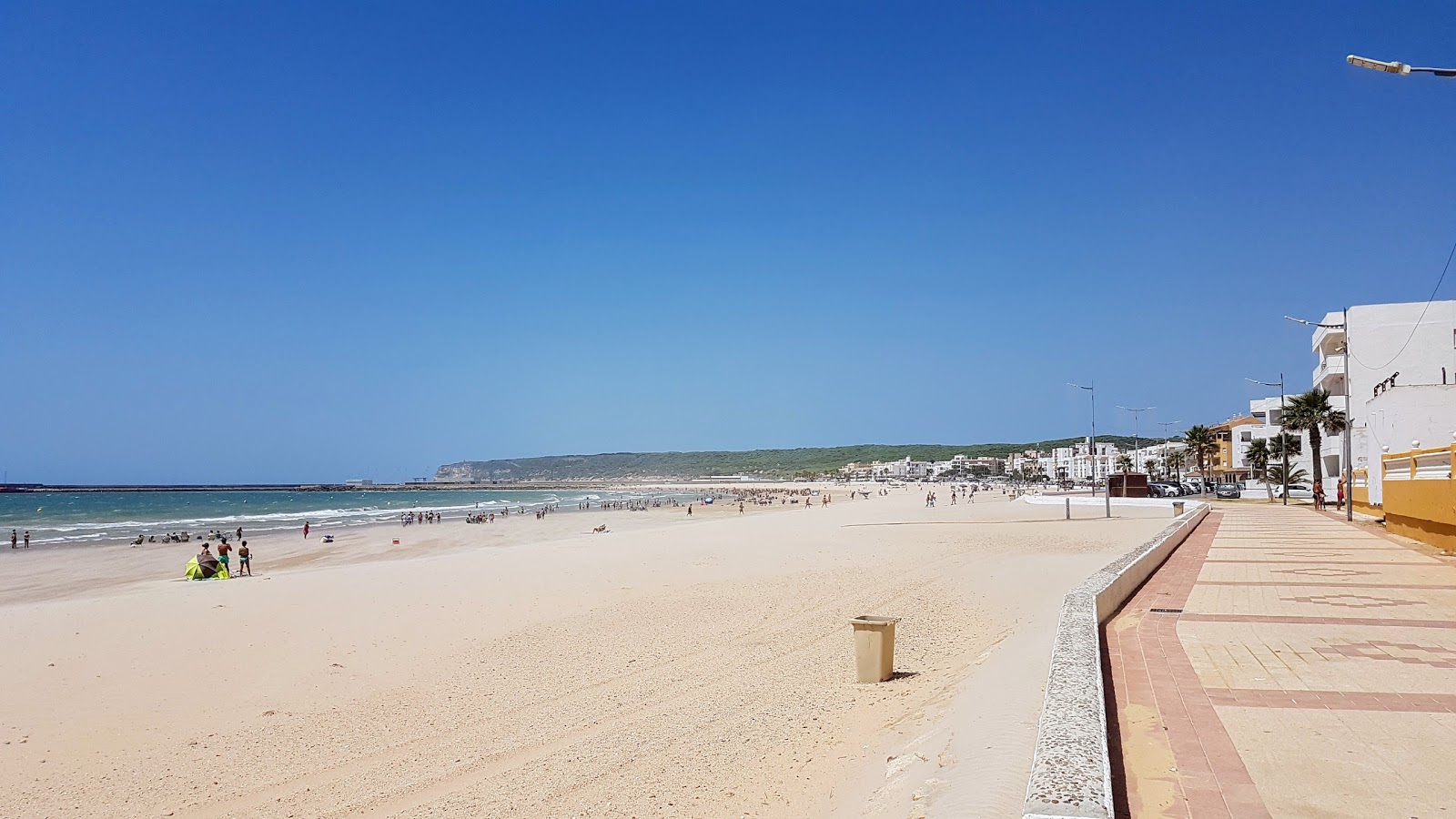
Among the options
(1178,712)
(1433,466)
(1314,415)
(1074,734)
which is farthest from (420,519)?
(1074,734)

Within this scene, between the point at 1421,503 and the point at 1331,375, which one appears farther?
the point at 1331,375

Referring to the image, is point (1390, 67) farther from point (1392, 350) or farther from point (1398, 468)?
point (1392, 350)

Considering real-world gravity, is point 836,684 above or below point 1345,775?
below

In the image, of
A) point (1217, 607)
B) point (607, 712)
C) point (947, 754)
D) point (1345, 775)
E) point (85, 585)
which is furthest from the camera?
point (85, 585)

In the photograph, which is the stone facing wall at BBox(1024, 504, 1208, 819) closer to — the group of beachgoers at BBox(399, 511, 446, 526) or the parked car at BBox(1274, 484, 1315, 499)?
the group of beachgoers at BBox(399, 511, 446, 526)

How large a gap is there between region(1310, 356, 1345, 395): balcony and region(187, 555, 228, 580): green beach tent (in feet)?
156

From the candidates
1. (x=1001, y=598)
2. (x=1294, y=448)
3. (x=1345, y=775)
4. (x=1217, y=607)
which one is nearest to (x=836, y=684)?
(x=1217, y=607)

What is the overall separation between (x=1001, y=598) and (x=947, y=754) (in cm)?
881

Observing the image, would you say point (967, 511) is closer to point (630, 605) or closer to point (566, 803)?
point (630, 605)

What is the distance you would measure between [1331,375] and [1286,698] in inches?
1874

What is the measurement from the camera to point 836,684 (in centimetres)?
838

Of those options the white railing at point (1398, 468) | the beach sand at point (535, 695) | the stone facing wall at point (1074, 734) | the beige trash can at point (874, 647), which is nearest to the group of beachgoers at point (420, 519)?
the beach sand at point (535, 695)

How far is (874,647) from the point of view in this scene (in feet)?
26.9

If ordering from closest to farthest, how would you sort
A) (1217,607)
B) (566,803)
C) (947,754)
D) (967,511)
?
(947,754) < (566,803) < (1217,607) < (967,511)
